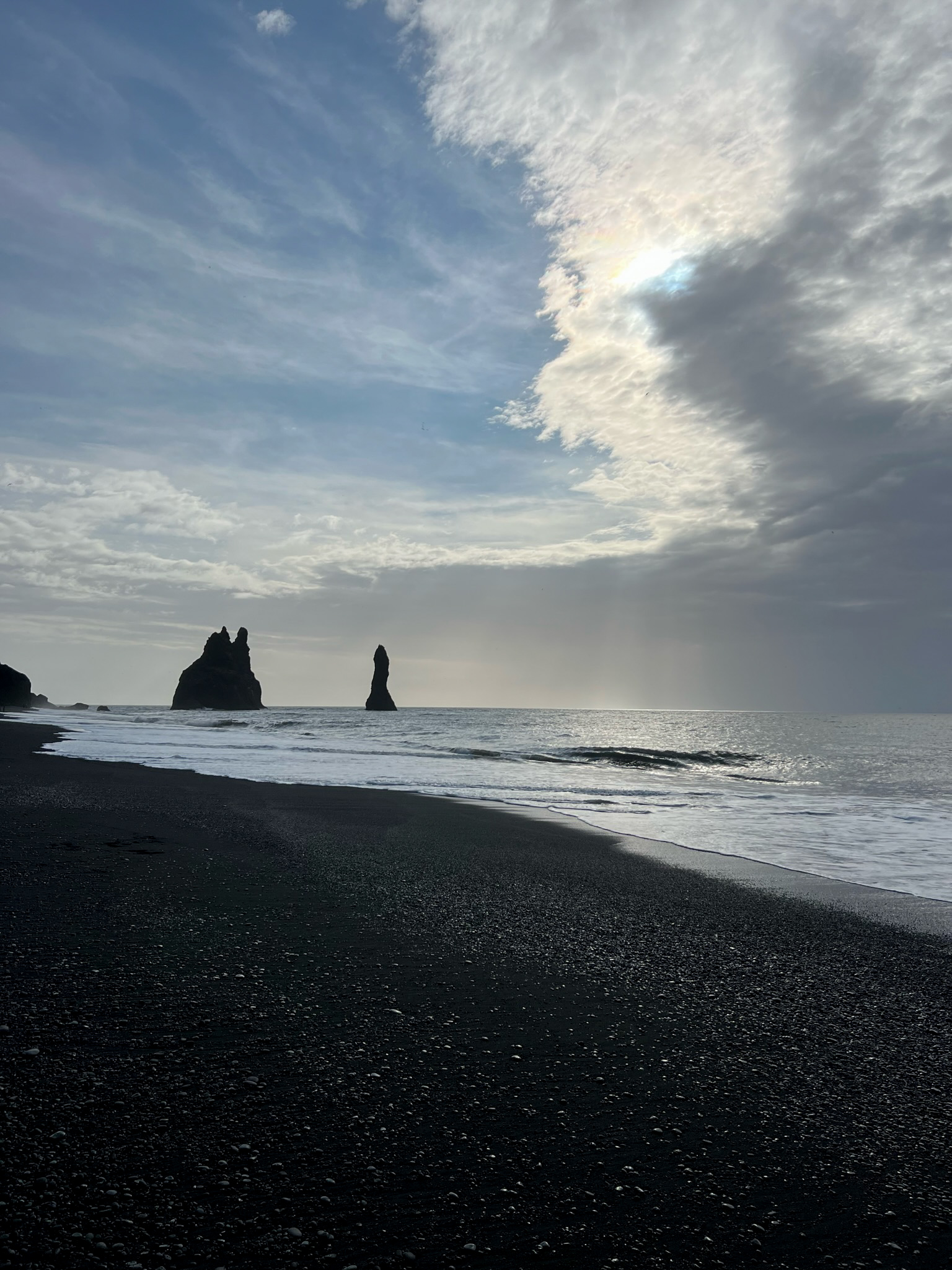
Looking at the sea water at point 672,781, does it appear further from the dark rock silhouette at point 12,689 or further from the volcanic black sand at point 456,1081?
the dark rock silhouette at point 12,689

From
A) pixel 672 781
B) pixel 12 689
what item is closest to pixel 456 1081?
pixel 672 781

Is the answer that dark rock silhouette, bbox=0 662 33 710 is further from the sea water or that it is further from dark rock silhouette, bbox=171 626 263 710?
the sea water

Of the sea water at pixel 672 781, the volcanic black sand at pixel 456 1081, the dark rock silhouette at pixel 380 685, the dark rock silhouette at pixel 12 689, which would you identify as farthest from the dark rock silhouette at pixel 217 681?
the volcanic black sand at pixel 456 1081

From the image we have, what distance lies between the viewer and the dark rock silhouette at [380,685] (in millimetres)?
126688

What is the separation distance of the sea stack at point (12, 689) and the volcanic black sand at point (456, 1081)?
281 ft

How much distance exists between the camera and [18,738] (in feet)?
83.8

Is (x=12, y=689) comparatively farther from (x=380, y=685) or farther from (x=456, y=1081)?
(x=456, y=1081)

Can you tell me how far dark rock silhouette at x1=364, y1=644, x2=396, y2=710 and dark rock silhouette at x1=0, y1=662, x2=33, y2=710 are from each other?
175 feet

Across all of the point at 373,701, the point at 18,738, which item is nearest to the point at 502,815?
the point at 18,738

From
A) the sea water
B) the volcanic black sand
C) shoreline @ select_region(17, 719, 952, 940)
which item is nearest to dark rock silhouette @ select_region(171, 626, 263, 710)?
the sea water

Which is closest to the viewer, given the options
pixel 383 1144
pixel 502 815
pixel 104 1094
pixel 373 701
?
pixel 383 1144

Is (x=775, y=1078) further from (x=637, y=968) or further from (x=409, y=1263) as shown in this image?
(x=409, y=1263)

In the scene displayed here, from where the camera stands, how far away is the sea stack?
78000mm

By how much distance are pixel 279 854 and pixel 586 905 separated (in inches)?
128
